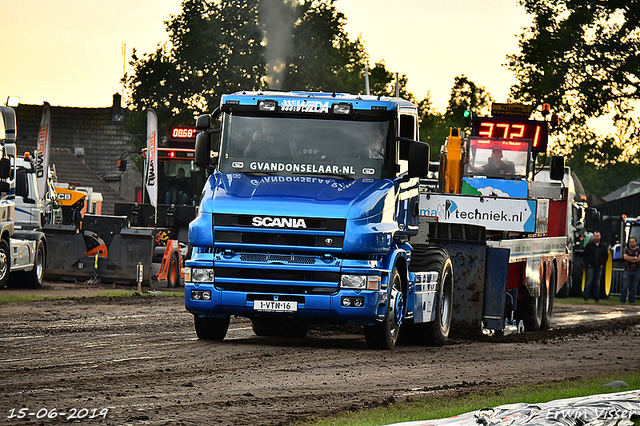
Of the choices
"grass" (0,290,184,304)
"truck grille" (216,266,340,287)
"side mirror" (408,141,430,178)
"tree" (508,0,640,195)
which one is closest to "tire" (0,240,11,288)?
"grass" (0,290,184,304)

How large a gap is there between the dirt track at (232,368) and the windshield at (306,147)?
2109 millimetres

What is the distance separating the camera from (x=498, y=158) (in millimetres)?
21797

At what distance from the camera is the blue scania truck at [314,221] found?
1208 cm

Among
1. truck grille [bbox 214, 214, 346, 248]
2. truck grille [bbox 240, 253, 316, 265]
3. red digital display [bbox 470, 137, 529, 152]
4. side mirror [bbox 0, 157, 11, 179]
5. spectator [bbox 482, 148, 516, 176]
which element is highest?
red digital display [bbox 470, 137, 529, 152]

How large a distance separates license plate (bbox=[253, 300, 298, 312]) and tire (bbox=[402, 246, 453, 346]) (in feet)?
7.80

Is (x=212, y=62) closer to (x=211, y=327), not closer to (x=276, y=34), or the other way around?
(x=276, y=34)

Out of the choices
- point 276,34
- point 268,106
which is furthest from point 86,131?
point 268,106

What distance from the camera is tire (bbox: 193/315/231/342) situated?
13273 millimetres

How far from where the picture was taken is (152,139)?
2888cm

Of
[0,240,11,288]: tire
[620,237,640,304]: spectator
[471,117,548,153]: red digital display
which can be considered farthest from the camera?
[620,237,640,304]: spectator

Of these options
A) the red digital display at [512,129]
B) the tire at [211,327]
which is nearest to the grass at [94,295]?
the red digital display at [512,129]

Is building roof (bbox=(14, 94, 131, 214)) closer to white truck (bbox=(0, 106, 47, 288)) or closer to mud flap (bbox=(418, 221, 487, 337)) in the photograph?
white truck (bbox=(0, 106, 47, 288))

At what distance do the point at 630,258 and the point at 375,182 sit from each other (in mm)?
20637

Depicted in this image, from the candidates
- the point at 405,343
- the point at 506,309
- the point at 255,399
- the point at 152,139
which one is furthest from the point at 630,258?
the point at 255,399
